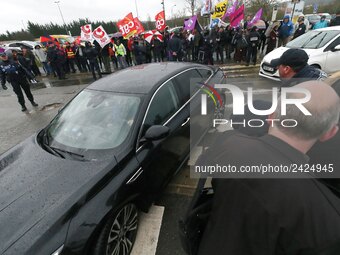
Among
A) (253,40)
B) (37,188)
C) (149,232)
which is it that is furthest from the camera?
(253,40)

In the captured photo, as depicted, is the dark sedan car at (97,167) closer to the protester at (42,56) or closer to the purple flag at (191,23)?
the purple flag at (191,23)

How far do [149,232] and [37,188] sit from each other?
128cm

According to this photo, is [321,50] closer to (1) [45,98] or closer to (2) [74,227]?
(2) [74,227]

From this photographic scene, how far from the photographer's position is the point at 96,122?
2.56 metres

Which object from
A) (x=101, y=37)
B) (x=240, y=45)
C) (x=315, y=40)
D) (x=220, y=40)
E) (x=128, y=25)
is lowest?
(x=240, y=45)

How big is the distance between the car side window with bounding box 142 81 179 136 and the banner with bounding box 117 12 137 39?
8.88 metres

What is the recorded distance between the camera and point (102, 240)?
6.12ft

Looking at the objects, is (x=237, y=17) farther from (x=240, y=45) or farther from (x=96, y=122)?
(x=96, y=122)

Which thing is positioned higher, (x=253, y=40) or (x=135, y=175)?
(x=253, y=40)

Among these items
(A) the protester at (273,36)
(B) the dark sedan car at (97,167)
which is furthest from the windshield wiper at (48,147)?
(A) the protester at (273,36)

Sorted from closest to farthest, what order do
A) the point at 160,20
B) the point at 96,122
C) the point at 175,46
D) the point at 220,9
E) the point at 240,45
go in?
the point at 96,122
the point at 240,45
the point at 175,46
the point at 220,9
the point at 160,20

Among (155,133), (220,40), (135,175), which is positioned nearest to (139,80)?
(155,133)

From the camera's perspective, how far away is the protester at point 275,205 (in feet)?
2.66

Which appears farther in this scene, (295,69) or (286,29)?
(286,29)
